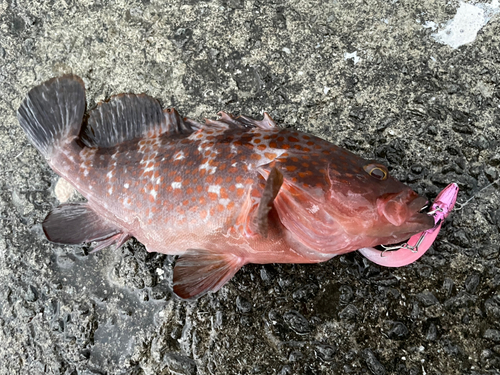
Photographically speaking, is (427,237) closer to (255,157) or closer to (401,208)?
(401,208)

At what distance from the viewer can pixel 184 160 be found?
6.72ft

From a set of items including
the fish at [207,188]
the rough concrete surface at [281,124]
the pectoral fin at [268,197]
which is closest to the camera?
the pectoral fin at [268,197]

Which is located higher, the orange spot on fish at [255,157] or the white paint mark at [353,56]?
the white paint mark at [353,56]

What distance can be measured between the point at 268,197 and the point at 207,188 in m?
0.41

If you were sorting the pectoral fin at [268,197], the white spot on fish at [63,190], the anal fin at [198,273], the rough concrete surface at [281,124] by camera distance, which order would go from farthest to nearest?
the white spot on fish at [63,190]
the rough concrete surface at [281,124]
the anal fin at [198,273]
the pectoral fin at [268,197]

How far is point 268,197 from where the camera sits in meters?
1.65

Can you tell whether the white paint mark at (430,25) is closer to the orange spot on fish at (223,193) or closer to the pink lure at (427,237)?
the pink lure at (427,237)

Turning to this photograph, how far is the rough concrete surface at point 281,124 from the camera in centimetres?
226

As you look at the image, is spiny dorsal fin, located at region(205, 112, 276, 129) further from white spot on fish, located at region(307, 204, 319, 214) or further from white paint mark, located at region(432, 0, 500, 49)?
white paint mark, located at region(432, 0, 500, 49)

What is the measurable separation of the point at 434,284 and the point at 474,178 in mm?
693

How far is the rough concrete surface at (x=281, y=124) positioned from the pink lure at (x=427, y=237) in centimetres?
14

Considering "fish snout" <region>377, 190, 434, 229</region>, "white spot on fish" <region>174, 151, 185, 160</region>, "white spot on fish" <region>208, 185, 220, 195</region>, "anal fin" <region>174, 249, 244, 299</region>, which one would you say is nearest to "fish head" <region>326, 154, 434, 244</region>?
"fish snout" <region>377, 190, 434, 229</region>

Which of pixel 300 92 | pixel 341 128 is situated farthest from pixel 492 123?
pixel 300 92

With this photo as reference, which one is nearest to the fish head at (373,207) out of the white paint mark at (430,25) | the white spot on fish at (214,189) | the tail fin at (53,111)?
the white spot on fish at (214,189)
